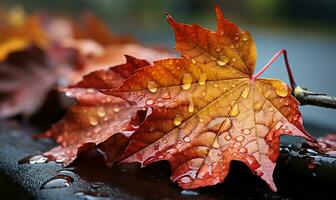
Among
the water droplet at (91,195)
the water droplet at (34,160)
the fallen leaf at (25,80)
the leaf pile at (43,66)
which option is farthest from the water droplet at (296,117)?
the fallen leaf at (25,80)

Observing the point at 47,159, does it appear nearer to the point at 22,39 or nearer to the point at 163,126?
the point at 163,126

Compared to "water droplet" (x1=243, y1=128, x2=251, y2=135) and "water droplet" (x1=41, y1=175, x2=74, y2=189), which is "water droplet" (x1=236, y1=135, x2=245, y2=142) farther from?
"water droplet" (x1=41, y1=175, x2=74, y2=189)

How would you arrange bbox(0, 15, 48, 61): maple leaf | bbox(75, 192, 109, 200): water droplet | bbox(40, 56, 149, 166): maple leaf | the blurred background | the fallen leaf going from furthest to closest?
1. the blurred background
2. bbox(0, 15, 48, 61): maple leaf
3. the fallen leaf
4. bbox(40, 56, 149, 166): maple leaf
5. bbox(75, 192, 109, 200): water droplet

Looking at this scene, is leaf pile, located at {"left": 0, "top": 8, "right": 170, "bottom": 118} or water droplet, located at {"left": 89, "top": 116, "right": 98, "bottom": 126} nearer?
water droplet, located at {"left": 89, "top": 116, "right": 98, "bottom": 126}

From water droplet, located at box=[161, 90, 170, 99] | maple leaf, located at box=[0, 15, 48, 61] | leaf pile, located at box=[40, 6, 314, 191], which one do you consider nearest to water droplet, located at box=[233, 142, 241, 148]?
leaf pile, located at box=[40, 6, 314, 191]

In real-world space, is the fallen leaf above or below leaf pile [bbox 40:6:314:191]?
above

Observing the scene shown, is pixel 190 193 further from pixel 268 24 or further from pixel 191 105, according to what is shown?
pixel 268 24

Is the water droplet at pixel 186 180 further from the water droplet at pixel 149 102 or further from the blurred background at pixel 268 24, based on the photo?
the blurred background at pixel 268 24
